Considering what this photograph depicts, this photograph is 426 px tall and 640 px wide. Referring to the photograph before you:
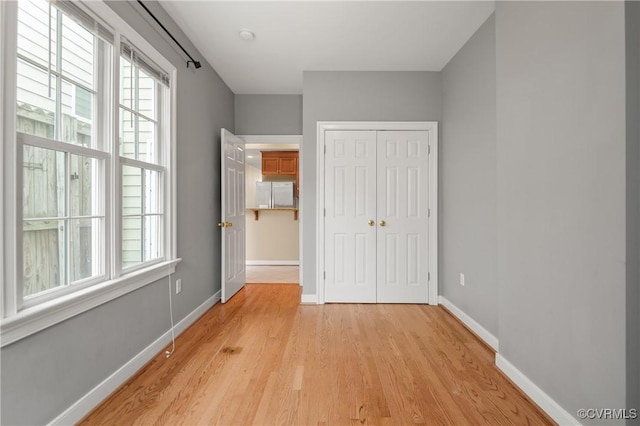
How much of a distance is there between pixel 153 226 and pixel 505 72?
275cm

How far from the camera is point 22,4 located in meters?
1.40

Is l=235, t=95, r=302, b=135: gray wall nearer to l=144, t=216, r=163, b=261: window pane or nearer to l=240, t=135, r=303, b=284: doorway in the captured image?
l=240, t=135, r=303, b=284: doorway

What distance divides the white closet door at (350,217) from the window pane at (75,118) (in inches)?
89.9

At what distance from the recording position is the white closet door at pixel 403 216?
3582mm

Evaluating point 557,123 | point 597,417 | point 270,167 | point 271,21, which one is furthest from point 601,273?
point 270,167

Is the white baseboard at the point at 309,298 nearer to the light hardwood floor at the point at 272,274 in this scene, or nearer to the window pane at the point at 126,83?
the light hardwood floor at the point at 272,274

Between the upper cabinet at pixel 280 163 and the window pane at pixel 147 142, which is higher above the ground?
the upper cabinet at pixel 280 163

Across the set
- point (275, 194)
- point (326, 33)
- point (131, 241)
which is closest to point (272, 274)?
point (275, 194)

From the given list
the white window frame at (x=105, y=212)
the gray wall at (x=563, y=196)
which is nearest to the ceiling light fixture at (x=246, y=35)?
the white window frame at (x=105, y=212)

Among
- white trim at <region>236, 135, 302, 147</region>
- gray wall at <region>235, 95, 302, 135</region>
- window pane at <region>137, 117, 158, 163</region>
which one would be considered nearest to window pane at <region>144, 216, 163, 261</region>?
window pane at <region>137, 117, 158, 163</region>

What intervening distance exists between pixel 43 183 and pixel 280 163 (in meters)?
4.57

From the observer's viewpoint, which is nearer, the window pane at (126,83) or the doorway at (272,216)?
the window pane at (126,83)

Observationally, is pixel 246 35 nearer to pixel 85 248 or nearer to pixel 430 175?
pixel 85 248

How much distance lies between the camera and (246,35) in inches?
111
